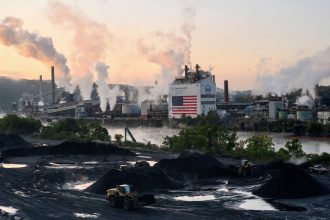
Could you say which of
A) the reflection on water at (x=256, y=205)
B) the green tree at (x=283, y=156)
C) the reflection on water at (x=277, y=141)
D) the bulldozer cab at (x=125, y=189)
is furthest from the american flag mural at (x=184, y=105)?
the bulldozer cab at (x=125, y=189)

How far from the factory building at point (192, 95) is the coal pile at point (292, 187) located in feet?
384

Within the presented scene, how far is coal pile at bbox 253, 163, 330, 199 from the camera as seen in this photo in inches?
1115

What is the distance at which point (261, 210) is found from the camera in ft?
81.9

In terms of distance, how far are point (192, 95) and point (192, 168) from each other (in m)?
112

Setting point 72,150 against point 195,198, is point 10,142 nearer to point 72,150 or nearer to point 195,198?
point 72,150

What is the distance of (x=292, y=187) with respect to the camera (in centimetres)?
2858

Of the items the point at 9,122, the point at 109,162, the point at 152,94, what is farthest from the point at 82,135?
the point at 152,94

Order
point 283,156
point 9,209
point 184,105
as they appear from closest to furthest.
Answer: point 9,209 → point 283,156 → point 184,105

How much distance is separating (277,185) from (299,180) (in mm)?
1310

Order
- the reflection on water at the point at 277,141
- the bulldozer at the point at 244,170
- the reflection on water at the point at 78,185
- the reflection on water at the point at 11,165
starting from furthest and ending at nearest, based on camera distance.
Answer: the reflection on water at the point at 277,141
the reflection on water at the point at 11,165
the bulldozer at the point at 244,170
the reflection on water at the point at 78,185

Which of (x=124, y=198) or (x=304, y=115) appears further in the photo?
(x=304, y=115)

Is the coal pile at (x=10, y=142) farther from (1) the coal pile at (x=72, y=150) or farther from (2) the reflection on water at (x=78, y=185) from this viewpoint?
(2) the reflection on water at (x=78, y=185)

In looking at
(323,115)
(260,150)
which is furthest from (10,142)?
(323,115)

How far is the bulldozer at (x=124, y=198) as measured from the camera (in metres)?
25.3
